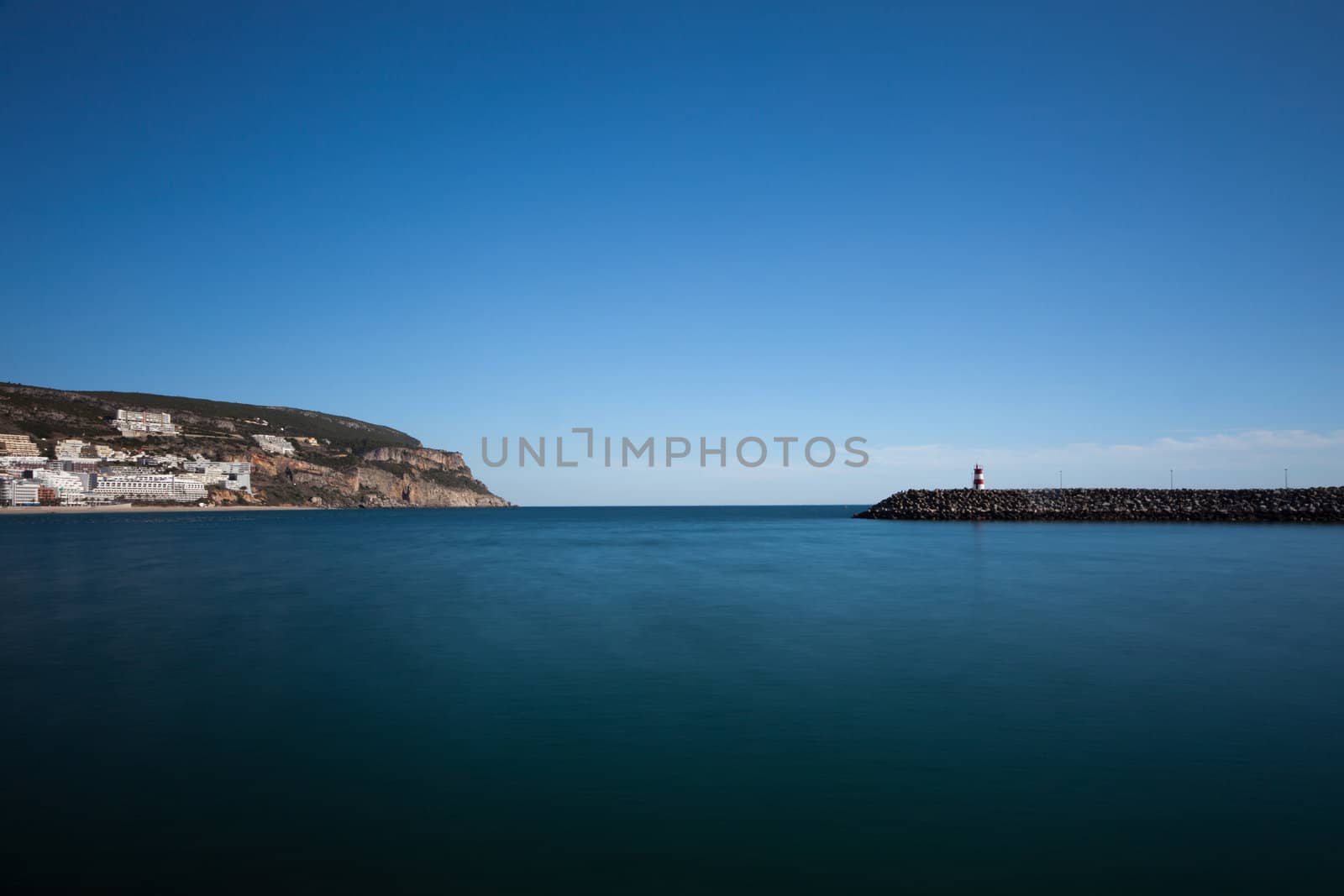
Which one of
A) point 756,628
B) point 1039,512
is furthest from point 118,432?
point 756,628

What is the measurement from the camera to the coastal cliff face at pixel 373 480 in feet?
479

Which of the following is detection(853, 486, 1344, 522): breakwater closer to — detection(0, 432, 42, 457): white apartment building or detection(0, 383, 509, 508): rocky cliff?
detection(0, 383, 509, 508): rocky cliff

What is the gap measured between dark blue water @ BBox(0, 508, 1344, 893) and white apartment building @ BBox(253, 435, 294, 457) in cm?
15086

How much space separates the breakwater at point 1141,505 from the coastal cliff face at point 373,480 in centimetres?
12366

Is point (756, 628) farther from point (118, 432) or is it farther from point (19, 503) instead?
point (118, 432)

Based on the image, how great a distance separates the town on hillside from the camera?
10919 cm

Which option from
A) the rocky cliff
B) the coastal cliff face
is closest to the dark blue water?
the rocky cliff

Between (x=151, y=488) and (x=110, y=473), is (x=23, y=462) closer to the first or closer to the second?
(x=110, y=473)

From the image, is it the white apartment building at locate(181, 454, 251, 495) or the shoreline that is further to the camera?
the white apartment building at locate(181, 454, 251, 495)

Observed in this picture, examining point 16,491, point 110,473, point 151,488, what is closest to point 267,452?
point 151,488

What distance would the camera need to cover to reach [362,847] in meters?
4.76

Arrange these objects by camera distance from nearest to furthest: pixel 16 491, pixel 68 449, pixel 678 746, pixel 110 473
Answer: pixel 678 746
pixel 16 491
pixel 110 473
pixel 68 449

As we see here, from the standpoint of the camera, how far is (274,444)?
153625 mm

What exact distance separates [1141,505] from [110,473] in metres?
137
